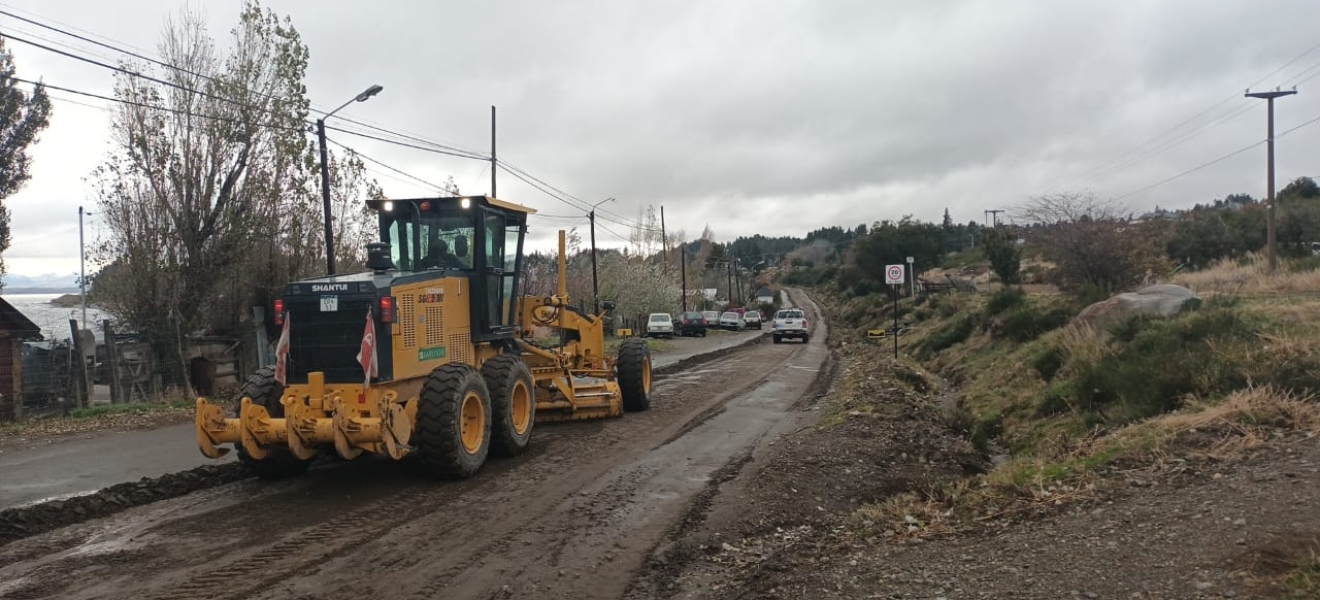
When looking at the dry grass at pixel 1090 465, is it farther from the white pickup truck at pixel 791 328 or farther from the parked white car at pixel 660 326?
the parked white car at pixel 660 326

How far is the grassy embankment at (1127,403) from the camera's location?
651 cm

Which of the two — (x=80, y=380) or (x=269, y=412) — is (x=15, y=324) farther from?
(x=269, y=412)

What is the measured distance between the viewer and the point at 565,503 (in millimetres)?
7410

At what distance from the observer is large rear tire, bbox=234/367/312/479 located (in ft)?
26.7

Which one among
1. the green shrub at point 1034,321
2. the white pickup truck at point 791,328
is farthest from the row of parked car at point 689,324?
the green shrub at point 1034,321

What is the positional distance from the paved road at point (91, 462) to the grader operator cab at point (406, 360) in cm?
163

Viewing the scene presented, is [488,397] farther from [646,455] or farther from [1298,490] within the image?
[1298,490]

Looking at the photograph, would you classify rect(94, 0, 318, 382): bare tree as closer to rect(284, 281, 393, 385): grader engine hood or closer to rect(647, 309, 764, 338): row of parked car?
rect(284, 281, 393, 385): grader engine hood

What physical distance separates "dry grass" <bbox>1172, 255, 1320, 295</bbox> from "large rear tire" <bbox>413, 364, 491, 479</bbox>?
1484 centimetres

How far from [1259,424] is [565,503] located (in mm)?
6134

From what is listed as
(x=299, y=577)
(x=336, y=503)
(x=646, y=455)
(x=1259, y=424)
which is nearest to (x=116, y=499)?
(x=336, y=503)

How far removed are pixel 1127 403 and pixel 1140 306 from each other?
5337 mm

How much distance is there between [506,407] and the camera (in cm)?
925

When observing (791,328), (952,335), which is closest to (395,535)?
(952,335)
